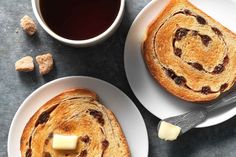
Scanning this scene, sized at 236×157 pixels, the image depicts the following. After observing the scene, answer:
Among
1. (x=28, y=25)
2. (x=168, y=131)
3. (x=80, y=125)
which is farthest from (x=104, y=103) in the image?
(x=28, y=25)

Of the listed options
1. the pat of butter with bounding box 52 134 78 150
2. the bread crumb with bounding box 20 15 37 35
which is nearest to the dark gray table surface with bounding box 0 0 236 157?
the bread crumb with bounding box 20 15 37 35

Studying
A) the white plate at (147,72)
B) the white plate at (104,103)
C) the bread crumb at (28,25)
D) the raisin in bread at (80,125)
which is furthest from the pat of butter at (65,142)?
the bread crumb at (28,25)

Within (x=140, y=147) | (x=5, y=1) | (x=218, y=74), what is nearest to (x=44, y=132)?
(x=140, y=147)

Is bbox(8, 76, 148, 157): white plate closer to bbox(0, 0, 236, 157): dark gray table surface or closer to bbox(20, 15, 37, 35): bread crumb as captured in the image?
bbox(0, 0, 236, 157): dark gray table surface

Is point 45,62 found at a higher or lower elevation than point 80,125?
higher

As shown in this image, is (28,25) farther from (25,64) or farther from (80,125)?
(80,125)

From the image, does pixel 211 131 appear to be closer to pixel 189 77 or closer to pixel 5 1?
pixel 189 77
